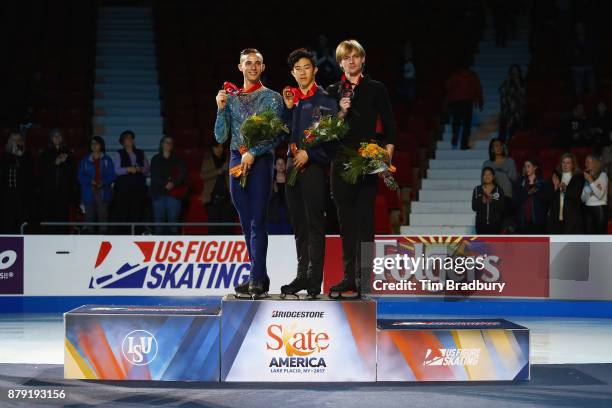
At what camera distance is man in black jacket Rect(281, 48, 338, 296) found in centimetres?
768

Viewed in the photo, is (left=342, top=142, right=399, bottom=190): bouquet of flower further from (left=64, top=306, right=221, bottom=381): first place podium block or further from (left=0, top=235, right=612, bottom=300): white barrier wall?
(left=0, top=235, right=612, bottom=300): white barrier wall

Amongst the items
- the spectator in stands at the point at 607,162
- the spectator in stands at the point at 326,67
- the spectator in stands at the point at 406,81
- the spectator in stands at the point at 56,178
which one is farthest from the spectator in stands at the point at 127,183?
the spectator in stands at the point at 607,162

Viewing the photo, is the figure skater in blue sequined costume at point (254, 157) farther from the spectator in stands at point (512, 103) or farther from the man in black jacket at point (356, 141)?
the spectator in stands at point (512, 103)

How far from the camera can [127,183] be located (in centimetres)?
1435

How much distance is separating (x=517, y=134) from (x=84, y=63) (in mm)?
8303

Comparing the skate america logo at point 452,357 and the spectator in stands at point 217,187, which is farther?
the spectator in stands at point 217,187

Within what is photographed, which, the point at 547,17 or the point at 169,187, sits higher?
the point at 547,17

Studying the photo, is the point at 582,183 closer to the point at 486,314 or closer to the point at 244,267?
the point at 486,314

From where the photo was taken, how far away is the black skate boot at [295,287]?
791 centimetres

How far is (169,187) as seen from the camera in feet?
47.0

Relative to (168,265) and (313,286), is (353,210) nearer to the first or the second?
(313,286)

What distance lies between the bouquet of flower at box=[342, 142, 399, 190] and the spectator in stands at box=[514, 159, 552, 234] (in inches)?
273

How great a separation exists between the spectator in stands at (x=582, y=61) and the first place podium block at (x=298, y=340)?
10907 millimetres

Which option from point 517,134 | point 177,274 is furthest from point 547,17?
point 177,274
